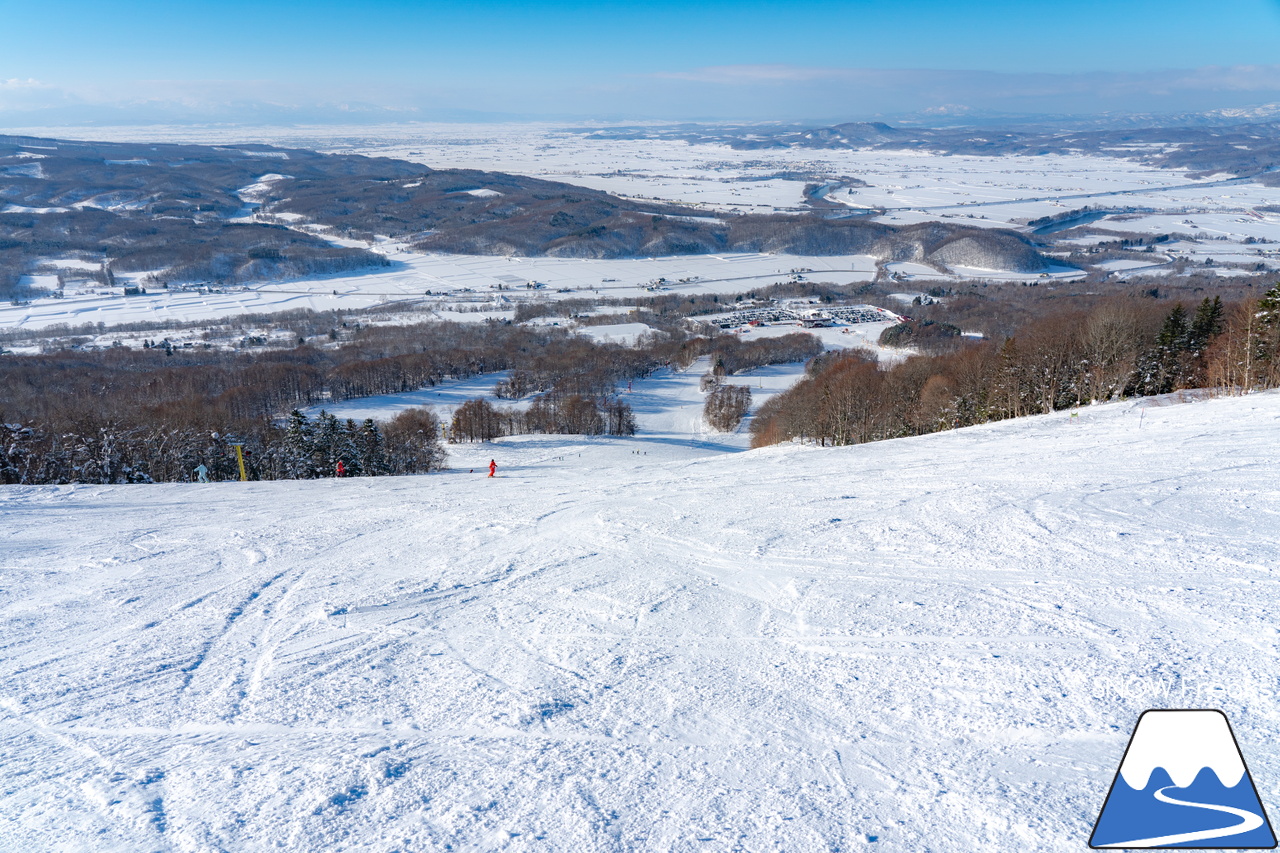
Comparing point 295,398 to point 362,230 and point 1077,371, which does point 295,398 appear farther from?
point 362,230

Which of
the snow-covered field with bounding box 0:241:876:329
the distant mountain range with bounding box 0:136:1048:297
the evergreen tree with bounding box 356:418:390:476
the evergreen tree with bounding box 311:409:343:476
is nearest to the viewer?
the evergreen tree with bounding box 311:409:343:476

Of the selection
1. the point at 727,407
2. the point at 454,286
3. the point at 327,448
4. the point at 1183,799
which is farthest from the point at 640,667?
the point at 454,286

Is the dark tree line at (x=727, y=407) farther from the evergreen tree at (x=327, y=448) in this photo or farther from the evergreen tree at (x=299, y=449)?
the evergreen tree at (x=299, y=449)

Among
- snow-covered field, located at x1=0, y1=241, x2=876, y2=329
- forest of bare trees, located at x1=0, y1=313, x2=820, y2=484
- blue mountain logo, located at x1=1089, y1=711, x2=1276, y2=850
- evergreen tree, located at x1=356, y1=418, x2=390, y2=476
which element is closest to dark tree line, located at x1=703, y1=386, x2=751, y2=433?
forest of bare trees, located at x1=0, y1=313, x2=820, y2=484

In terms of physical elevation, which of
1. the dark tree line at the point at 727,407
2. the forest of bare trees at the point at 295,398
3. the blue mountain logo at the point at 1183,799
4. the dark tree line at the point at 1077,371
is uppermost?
the blue mountain logo at the point at 1183,799

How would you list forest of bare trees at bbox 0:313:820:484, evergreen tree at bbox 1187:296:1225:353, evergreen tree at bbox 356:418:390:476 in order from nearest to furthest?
1. forest of bare trees at bbox 0:313:820:484
2. evergreen tree at bbox 1187:296:1225:353
3. evergreen tree at bbox 356:418:390:476

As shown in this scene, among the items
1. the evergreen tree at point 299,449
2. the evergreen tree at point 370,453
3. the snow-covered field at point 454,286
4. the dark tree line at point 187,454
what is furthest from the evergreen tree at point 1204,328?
the snow-covered field at point 454,286

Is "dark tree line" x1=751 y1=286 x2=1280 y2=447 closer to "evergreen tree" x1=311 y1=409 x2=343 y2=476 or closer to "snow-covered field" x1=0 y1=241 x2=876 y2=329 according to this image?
"evergreen tree" x1=311 y1=409 x2=343 y2=476
